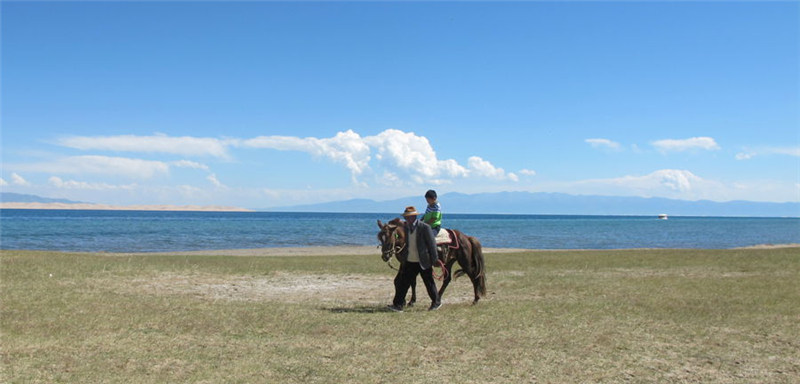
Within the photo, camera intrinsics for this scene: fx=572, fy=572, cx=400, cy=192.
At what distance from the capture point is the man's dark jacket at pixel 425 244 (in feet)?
41.9

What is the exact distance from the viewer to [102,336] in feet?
31.3

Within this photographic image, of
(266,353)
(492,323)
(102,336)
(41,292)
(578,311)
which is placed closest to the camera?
(266,353)

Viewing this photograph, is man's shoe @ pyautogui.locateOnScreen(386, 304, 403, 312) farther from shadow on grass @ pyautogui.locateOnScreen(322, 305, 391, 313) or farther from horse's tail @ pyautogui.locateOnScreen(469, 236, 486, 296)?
horse's tail @ pyautogui.locateOnScreen(469, 236, 486, 296)

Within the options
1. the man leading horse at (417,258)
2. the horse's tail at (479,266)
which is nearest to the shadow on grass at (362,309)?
the man leading horse at (417,258)

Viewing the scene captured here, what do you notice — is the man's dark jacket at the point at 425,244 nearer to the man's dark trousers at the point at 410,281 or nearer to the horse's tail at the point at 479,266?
the man's dark trousers at the point at 410,281

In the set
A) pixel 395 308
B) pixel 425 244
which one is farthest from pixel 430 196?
pixel 395 308

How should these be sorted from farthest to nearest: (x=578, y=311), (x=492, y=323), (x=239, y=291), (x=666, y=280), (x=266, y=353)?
1. (x=666, y=280)
2. (x=239, y=291)
3. (x=578, y=311)
4. (x=492, y=323)
5. (x=266, y=353)

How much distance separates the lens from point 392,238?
41.2ft

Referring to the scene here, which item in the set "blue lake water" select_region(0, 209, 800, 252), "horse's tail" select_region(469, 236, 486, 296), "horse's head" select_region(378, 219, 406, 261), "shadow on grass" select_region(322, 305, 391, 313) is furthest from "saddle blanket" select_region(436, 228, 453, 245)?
"blue lake water" select_region(0, 209, 800, 252)

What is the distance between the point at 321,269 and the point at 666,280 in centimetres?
1224

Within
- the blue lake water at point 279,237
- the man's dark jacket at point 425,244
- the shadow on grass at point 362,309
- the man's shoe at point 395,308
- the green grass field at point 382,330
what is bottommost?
the blue lake water at point 279,237

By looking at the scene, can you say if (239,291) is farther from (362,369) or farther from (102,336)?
(362,369)

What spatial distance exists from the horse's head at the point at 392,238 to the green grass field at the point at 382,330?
53.2 inches

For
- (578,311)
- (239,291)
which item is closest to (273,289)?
(239,291)
